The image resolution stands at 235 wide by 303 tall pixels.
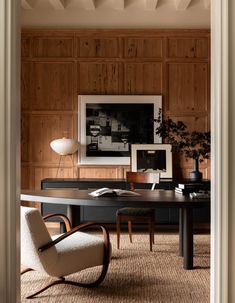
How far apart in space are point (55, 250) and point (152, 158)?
3.31 m

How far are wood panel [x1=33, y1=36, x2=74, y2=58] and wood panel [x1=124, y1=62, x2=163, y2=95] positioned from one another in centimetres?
91

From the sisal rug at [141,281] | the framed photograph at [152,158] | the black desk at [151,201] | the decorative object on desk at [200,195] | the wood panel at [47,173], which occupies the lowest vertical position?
the sisal rug at [141,281]

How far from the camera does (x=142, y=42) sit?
6.43 meters

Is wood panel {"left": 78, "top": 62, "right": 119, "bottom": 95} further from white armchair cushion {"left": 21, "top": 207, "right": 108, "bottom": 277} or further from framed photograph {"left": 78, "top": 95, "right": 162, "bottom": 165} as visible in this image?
white armchair cushion {"left": 21, "top": 207, "right": 108, "bottom": 277}

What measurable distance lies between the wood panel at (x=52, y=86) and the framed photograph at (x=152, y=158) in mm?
1191

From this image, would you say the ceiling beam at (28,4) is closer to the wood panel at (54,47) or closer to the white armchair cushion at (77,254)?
the wood panel at (54,47)

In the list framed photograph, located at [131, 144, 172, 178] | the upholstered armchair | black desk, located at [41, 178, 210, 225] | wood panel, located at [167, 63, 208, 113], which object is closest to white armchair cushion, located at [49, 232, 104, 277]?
the upholstered armchair

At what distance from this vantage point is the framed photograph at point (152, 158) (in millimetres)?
6309

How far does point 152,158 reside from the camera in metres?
6.32

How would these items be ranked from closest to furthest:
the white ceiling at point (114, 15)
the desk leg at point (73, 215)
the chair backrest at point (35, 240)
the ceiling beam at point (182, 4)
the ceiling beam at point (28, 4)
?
the chair backrest at point (35, 240), the desk leg at point (73, 215), the ceiling beam at point (182, 4), the ceiling beam at point (28, 4), the white ceiling at point (114, 15)

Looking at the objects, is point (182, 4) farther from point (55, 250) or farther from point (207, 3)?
point (55, 250)

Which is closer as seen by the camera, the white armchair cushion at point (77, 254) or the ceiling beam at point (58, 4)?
the white armchair cushion at point (77, 254)

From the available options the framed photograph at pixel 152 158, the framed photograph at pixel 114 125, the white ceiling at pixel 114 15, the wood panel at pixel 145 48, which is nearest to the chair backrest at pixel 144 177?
the framed photograph at pixel 152 158
